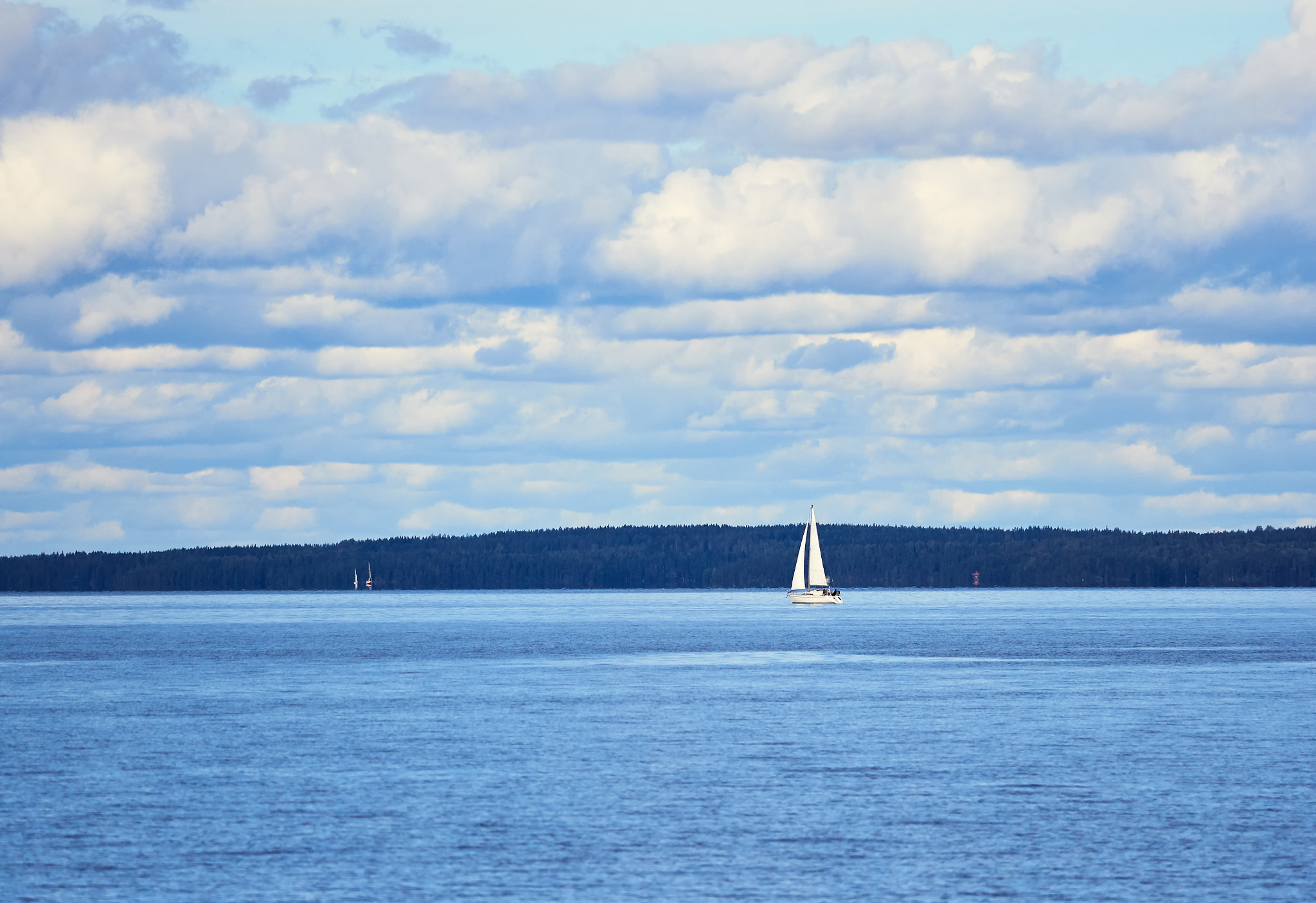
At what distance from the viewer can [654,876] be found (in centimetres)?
3434

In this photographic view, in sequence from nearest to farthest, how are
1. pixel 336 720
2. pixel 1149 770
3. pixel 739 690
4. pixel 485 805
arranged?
pixel 485 805 < pixel 1149 770 < pixel 336 720 < pixel 739 690

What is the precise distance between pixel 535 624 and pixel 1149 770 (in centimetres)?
13383

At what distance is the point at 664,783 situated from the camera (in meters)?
46.4

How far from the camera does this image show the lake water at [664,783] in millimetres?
34312

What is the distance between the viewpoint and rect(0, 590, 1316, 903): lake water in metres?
34.3

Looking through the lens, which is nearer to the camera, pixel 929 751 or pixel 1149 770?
pixel 1149 770

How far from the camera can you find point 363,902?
3225cm

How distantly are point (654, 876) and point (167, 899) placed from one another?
374 inches

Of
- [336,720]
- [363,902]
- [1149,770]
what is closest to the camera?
[363,902]

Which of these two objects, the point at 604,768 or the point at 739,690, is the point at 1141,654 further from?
the point at 604,768

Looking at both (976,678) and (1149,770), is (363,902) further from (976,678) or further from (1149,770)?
(976,678)

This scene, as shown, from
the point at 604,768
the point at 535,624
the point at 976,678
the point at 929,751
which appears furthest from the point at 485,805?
the point at 535,624

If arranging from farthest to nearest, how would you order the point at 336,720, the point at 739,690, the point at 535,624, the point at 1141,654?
the point at 535,624, the point at 1141,654, the point at 739,690, the point at 336,720

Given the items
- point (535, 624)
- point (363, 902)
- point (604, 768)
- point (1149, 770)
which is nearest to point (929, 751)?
point (1149, 770)
